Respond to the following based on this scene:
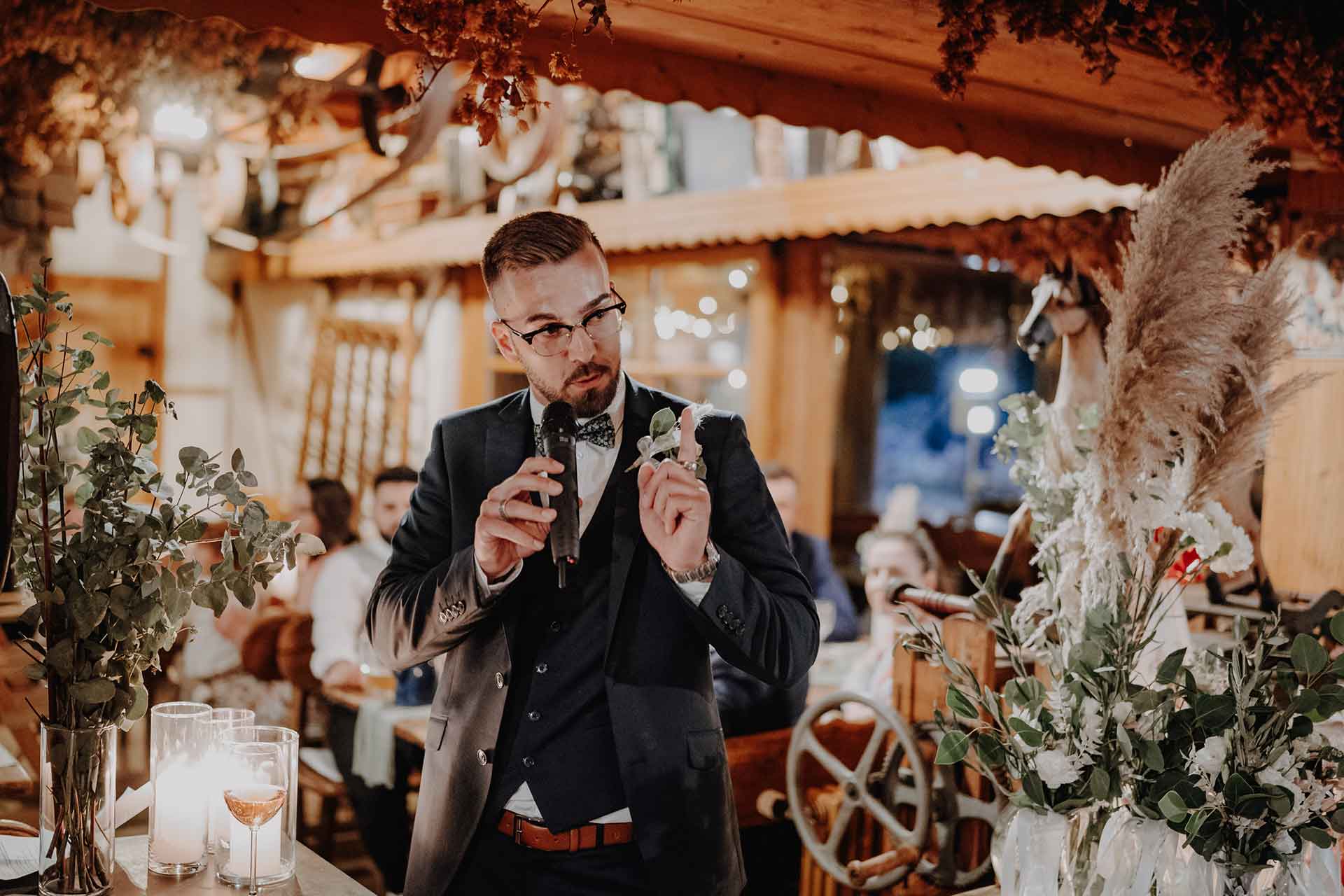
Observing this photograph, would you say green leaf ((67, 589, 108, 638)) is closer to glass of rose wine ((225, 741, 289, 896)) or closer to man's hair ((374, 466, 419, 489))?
glass of rose wine ((225, 741, 289, 896))

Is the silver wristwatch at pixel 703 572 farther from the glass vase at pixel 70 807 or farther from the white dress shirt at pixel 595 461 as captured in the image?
the glass vase at pixel 70 807

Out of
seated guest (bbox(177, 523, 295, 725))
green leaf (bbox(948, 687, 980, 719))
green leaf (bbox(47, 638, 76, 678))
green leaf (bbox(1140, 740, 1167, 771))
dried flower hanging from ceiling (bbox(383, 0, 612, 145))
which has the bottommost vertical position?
seated guest (bbox(177, 523, 295, 725))

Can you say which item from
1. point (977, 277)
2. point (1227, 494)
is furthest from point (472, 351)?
point (1227, 494)

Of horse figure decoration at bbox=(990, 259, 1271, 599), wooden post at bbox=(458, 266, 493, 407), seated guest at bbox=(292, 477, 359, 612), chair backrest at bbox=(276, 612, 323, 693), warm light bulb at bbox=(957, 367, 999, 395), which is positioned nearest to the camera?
horse figure decoration at bbox=(990, 259, 1271, 599)

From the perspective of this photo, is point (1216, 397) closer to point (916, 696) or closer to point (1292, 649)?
point (1292, 649)

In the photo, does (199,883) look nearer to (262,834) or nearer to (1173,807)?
(262,834)

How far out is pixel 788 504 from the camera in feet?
16.4

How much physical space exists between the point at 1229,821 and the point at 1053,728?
0.73ft

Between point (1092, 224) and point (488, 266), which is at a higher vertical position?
point (1092, 224)

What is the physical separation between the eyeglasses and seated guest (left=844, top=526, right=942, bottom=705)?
240 cm

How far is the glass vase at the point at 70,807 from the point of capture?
5.11 ft

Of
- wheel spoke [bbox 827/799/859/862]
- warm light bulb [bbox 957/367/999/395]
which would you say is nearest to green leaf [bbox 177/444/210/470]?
wheel spoke [bbox 827/799/859/862]

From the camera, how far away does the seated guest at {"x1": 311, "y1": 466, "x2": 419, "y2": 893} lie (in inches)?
157

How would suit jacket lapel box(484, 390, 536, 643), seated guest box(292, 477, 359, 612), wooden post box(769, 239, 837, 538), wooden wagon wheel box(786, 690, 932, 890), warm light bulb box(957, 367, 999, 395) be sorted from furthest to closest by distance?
warm light bulb box(957, 367, 999, 395), wooden post box(769, 239, 837, 538), seated guest box(292, 477, 359, 612), wooden wagon wheel box(786, 690, 932, 890), suit jacket lapel box(484, 390, 536, 643)
